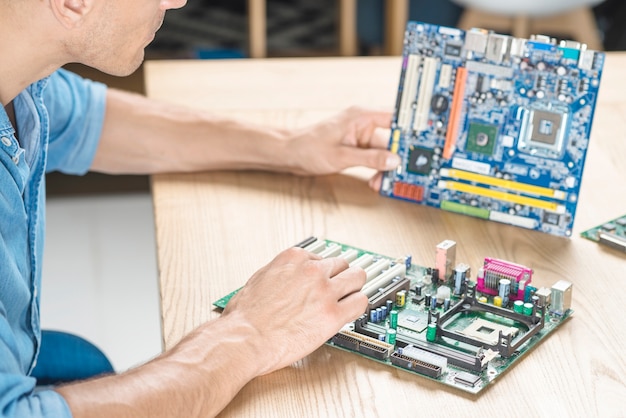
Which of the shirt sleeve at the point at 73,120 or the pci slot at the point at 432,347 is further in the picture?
the shirt sleeve at the point at 73,120

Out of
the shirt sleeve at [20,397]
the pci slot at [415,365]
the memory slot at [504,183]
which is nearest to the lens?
the shirt sleeve at [20,397]

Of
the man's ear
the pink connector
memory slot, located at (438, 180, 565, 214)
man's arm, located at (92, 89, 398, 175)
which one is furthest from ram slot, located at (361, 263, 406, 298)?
the man's ear

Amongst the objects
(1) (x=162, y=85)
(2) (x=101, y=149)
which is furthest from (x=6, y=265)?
(1) (x=162, y=85)

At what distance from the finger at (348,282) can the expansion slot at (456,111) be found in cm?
35

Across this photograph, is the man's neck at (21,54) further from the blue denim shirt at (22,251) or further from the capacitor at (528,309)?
the capacitor at (528,309)

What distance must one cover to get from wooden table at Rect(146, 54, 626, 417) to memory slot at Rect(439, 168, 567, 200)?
0.21 feet

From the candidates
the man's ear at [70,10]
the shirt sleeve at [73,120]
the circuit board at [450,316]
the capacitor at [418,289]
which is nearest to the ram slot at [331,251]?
the circuit board at [450,316]

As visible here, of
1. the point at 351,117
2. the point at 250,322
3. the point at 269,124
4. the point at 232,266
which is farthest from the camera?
the point at 269,124

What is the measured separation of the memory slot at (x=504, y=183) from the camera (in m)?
1.44

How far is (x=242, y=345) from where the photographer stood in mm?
1129

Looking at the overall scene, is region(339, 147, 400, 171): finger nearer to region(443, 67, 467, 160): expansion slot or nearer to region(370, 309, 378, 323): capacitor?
region(443, 67, 467, 160): expansion slot

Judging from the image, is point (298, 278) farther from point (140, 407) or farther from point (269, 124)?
point (269, 124)

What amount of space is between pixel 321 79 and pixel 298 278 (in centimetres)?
93

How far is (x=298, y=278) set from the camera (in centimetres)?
122
